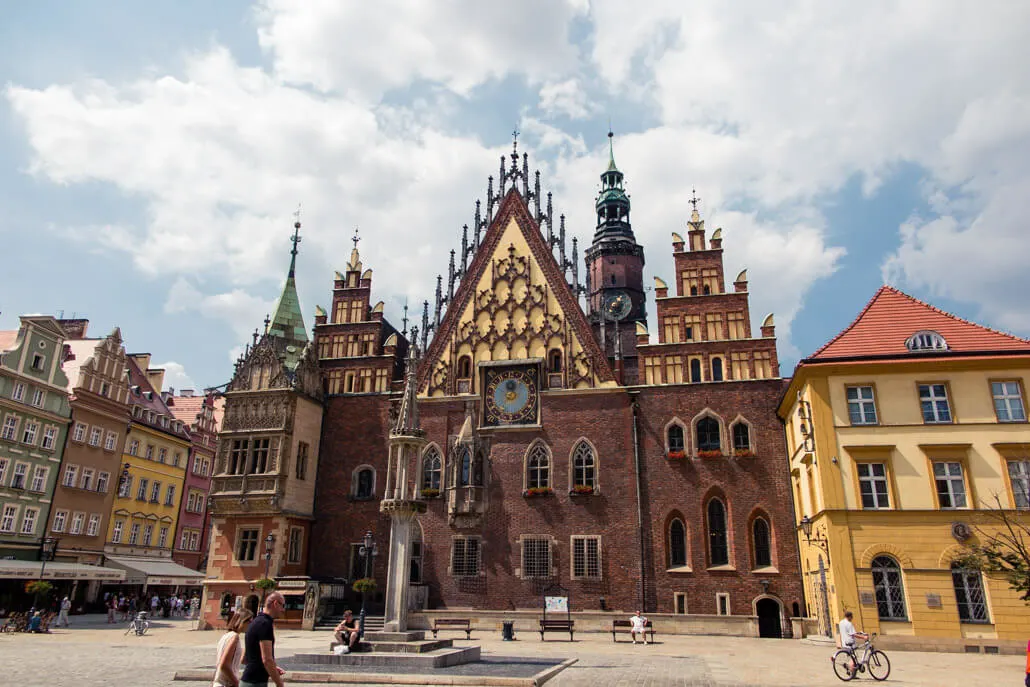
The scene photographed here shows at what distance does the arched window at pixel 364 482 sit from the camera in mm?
37562

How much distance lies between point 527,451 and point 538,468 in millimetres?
1005

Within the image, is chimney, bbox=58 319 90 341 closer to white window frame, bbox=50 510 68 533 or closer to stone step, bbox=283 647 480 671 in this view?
white window frame, bbox=50 510 68 533

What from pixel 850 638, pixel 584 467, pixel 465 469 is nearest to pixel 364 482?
pixel 465 469

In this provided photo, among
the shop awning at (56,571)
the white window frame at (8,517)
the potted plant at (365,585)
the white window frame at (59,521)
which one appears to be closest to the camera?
the potted plant at (365,585)

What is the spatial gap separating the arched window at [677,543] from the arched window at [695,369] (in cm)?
685

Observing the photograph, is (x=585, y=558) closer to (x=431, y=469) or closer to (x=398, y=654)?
(x=431, y=469)

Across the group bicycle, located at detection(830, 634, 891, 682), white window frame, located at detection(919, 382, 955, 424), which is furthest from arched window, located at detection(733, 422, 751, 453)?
bicycle, located at detection(830, 634, 891, 682)

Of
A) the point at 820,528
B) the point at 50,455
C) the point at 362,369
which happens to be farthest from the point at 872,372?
the point at 50,455

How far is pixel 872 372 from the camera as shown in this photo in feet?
91.1

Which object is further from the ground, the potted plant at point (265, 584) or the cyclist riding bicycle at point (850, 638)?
the potted plant at point (265, 584)

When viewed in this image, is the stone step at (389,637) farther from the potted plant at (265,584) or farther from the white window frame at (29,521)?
the white window frame at (29,521)

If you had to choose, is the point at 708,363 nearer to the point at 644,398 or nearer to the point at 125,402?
the point at 644,398

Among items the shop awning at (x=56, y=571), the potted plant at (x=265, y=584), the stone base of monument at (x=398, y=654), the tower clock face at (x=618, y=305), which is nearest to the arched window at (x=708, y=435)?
the stone base of monument at (x=398, y=654)

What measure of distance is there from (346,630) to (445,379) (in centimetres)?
2078
